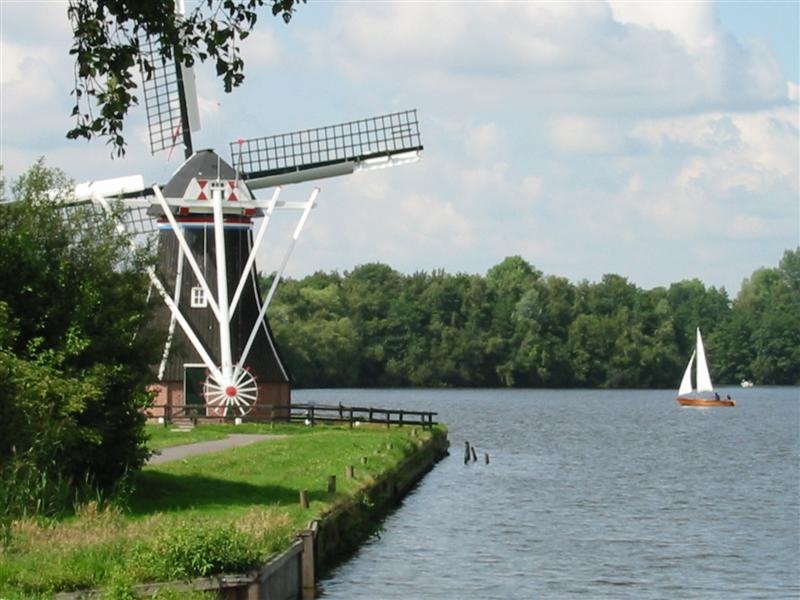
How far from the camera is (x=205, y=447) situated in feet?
133

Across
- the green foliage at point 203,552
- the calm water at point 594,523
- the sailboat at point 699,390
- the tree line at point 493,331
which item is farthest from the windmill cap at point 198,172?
the tree line at point 493,331

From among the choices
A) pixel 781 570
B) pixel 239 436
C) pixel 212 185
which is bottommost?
pixel 781 570

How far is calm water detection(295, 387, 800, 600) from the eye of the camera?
1100 inches

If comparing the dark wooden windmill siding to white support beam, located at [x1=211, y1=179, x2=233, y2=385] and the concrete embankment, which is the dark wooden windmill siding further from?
the concrete embankment

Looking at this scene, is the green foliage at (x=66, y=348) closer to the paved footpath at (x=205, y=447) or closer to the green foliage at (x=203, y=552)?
the green foliage at (x=203, y=552)

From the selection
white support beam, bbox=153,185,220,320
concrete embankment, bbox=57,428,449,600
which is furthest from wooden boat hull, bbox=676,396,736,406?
concrete embankment, bbox=57,428,449,600

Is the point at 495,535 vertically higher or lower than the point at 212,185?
lower

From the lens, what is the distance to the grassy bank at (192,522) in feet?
62.0

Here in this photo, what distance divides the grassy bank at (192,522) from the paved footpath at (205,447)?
671mm

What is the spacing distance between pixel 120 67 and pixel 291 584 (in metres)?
11.1

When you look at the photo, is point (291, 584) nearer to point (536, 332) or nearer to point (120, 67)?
point (120, 67)

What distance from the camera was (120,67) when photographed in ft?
46.4

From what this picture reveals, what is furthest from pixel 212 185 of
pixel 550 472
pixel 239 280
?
pixel 550 472

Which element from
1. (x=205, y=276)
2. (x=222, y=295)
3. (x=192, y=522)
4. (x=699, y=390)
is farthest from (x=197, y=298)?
(x=699, y=390)
